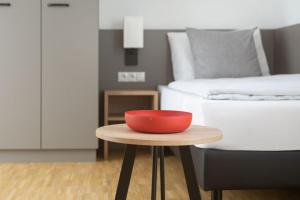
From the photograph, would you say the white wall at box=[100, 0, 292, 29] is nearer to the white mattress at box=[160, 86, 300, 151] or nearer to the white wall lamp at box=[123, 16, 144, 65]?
the white wall lamp at box=[123, 16, 144, 65]

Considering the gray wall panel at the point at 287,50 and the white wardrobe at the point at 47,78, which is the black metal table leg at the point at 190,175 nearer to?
the white wardrobe at the point at 47,78

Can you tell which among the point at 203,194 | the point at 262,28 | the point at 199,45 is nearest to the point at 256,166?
the point at 203,194

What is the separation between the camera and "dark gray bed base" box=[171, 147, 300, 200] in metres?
2.08

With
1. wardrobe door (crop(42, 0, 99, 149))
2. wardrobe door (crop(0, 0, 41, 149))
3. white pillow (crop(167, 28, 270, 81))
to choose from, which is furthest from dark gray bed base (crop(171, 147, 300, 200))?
wardrobe door (crop(0, 0, 41, 149))

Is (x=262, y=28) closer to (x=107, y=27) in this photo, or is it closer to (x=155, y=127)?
(x=107, y=27)

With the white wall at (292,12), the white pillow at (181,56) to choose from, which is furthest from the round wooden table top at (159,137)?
the white wall at (292,12)

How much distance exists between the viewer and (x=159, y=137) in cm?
143

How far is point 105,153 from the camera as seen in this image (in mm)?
3730

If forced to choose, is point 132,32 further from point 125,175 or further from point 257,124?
point 125,175

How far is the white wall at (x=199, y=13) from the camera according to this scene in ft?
13.4

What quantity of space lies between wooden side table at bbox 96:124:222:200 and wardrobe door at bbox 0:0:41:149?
2045mm

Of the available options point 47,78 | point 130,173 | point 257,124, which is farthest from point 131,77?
point 130,173

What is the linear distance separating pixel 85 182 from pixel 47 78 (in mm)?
981

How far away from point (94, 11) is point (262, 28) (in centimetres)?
161
